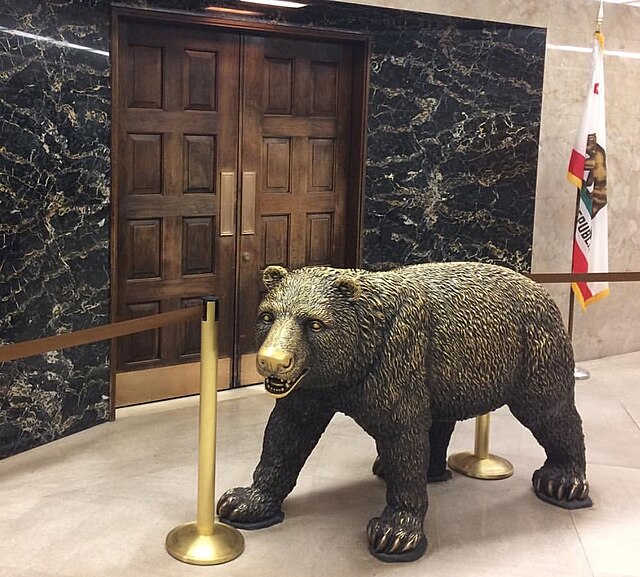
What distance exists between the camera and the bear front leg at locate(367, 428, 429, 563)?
268cm

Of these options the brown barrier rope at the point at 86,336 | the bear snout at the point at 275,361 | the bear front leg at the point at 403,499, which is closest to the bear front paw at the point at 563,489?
the bear front leg at the point at 403,499

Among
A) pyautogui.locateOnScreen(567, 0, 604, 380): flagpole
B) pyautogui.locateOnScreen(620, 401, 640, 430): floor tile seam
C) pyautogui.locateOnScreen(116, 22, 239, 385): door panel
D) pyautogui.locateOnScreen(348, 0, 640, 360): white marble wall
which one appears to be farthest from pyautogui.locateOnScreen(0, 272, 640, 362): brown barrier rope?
pyautogui.locateOnScreen(567, 0, 604, 380): flagpole

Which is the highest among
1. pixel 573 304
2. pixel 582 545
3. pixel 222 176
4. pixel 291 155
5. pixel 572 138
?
pixel 572 138

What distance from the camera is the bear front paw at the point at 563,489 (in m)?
3.13

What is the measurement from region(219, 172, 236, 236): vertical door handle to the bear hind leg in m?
1.88

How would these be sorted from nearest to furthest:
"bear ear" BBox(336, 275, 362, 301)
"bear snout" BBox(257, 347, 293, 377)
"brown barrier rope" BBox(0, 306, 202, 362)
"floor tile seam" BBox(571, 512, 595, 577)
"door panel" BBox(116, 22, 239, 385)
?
"brown barrier rope" BBox(0, 306, 202, 362) → "bear snout" BBox(257, 347, 293, 377) → "bear ear" BBox(336, 275, 362, 301) → "floor tile seam" BBox(571, 512, 595, 577) → "door panel" BBox(116, 22, 239, 385)

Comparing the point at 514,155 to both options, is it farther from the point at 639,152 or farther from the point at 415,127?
the point at 639,152

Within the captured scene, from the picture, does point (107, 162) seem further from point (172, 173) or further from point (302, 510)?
point (302, 510)

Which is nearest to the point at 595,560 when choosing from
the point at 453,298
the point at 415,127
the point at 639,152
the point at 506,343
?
the point at 506,343

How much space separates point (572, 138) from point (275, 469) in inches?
123

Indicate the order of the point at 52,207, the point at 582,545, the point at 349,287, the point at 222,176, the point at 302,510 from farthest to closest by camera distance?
the point at 222,176 < the point at 52,207 < the point at 302,510 < the point at 582,545 < the point at 349,287

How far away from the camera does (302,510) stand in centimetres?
306

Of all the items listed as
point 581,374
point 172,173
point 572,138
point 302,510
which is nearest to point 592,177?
point 572,138

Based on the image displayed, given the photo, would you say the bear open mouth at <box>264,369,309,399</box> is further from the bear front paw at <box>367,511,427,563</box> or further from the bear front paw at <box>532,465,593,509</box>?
the bear front paw at <box>532,465,593,509</box>
